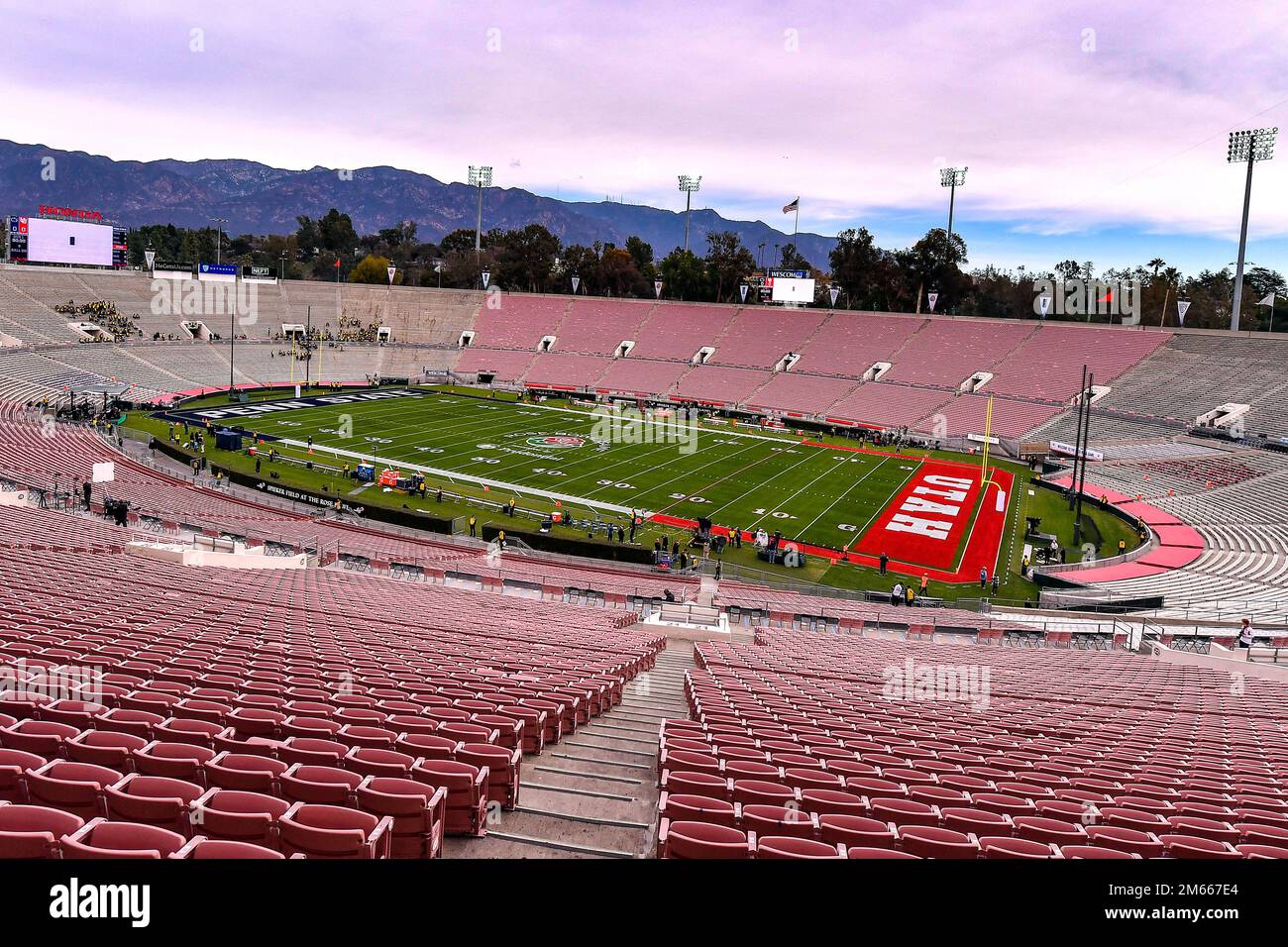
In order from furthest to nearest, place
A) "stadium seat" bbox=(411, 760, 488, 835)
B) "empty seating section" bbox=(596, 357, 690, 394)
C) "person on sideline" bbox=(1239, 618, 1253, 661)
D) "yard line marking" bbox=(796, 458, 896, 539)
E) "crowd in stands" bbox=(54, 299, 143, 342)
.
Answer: "empty seating section" bbox=(596, 357, 690, 394)
"crowd in stands" bbox=(54, 299, 143, 342)
"yard line marking" bbox=(796, 458, 896, 539)
"person on sideline" bbox=(1239, 618, 1253, 661)
"stadium seat" bbox=(411, 760, 488, 835)

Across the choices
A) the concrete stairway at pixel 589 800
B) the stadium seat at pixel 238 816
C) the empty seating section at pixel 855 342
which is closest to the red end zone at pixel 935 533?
the concrete stairway at pixel 589 800

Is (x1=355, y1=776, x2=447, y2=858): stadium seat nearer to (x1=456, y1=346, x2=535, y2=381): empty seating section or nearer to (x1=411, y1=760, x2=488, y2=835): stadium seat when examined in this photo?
(x1=411, y1=760, x2=488, y2=835): stadium seat

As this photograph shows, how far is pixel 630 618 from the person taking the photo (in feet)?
69.3

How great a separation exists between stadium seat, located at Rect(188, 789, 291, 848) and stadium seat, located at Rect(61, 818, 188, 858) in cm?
45

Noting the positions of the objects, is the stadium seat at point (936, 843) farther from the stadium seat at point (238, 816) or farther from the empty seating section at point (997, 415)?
the empty seating section at point (997, 415)

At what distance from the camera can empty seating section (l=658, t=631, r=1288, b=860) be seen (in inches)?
203

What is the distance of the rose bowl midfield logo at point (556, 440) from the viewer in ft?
173

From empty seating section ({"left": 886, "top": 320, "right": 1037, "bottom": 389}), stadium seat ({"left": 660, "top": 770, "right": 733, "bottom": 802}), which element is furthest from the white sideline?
empty seating section ({"left": 886, "top": 320, "right": 1037, "bottom": 389})

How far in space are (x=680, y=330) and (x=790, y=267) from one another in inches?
638

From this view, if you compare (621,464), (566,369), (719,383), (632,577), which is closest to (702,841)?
(632,577)
